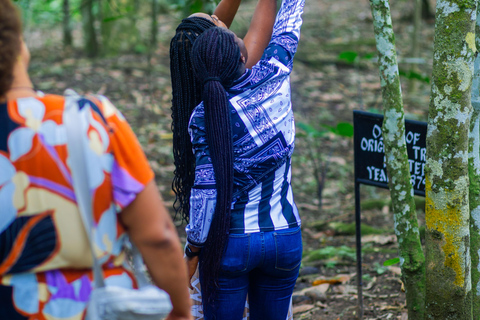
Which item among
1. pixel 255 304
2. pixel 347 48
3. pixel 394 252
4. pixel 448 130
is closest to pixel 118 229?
pixel 255 304

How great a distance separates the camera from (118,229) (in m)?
1.51

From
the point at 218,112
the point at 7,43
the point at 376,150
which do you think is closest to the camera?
the point at 7,43

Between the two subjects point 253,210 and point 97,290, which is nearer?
point 97,290

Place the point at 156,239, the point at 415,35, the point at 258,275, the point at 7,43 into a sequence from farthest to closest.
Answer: the point at 415,35 → the point at 258,275 → the point at 156,239 → the point at 7,43

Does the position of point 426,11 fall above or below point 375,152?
above

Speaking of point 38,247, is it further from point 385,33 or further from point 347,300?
point 347,300

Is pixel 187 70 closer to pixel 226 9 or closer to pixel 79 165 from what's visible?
pixel 226 9

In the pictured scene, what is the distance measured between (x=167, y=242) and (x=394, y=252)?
10.6 feet

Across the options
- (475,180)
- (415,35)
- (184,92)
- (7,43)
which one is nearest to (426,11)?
(415,35)

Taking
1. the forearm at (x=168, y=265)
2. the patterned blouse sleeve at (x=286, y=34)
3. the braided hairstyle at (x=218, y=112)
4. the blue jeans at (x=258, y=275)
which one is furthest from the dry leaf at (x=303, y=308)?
the forearm at (x=168, y=265)

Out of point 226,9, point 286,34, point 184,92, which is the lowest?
point 184,92

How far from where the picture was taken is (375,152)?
3.15 m

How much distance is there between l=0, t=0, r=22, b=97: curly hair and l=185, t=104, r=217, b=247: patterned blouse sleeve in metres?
0.95

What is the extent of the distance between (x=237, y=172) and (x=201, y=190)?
0.17m
